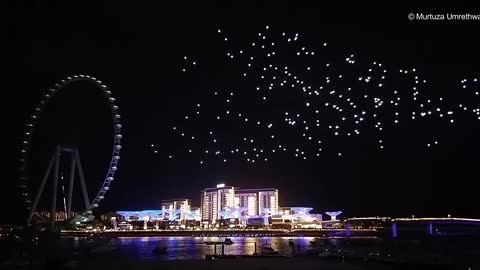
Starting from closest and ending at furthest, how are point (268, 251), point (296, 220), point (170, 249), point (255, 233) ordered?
1. point (268, 251)
2. point (170, 249)
3. point (255, 233)
4. point (296, 220)

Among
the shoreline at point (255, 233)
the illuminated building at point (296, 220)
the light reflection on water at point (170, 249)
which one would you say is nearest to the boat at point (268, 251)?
the light reflection on water at point (170, 249)

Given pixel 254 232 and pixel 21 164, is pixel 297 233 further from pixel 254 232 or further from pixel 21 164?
pixel 21 164

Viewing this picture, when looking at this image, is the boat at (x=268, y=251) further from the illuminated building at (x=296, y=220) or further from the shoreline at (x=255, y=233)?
the illuminated building at (x=296, y=220)

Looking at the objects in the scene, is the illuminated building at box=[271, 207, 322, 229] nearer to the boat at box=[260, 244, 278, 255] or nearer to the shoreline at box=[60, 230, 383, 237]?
the shoreline at box=[60, 230, 383, 237]

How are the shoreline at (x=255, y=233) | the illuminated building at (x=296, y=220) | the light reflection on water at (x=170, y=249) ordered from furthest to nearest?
the illuminated building at (x=296, y=220) < the shoreline at (x=255, y=233) < the light reflection on water at (x=170, y=249)

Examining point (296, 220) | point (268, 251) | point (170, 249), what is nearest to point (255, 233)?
point (296, 220)

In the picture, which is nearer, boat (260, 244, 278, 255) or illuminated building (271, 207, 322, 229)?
boat (260, 244, 278, 255)

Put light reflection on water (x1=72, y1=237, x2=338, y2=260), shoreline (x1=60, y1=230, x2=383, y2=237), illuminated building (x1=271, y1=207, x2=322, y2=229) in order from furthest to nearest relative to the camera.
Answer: illuminated building (x1=271, y1=207, x2=322, y2=229)
shoreline (x1=60, y1=230, x2=383, y2=237)
light reflection on water (x1=72, y1=237, x2=338, y2=260)

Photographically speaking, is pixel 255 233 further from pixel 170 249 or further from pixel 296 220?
pixel 170 249

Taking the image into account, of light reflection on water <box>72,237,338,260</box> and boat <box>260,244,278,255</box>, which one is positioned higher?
boat <box>260,244,278,255</box>

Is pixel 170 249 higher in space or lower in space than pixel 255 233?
higher

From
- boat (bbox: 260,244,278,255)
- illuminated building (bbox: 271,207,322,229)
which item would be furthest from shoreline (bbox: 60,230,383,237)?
boat (bbox: 260,244,278,255)
